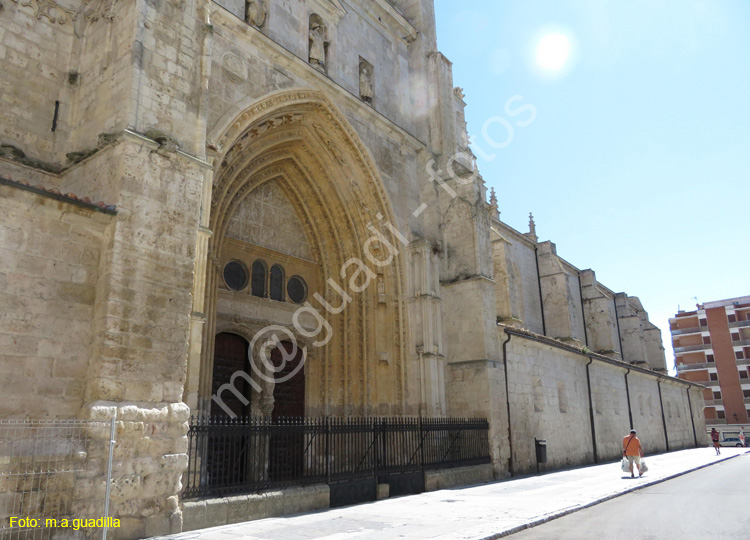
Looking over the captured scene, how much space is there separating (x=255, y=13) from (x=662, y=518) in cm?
1156

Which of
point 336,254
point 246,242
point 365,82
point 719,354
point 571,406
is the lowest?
point 571,406

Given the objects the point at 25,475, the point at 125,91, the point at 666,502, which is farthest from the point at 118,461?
the point at 666,502

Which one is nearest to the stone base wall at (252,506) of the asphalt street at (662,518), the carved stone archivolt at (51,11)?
the asphalt street at (662,518)

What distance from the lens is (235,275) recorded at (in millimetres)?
12375

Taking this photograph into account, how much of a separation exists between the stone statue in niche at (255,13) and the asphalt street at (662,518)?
1058 centimetres

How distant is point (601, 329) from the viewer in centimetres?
2983

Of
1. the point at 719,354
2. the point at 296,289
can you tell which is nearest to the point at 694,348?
the point at 719,354

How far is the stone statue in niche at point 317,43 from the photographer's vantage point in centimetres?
1309

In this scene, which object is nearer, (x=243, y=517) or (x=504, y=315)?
(x=243, y=517)

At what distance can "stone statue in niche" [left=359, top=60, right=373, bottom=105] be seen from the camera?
48.1 feet

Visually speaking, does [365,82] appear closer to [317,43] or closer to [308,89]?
[317,43]

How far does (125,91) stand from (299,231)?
7.05m

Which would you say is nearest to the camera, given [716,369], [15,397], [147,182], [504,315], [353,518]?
[15,397]

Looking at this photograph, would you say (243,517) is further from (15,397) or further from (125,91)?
(125,91)
